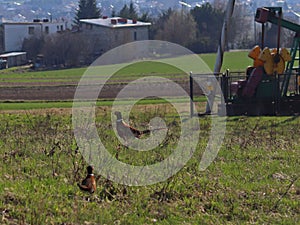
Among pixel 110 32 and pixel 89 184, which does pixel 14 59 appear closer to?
pixel 110 32

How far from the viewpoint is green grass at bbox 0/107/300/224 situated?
7.46 metres

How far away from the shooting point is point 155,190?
8.62 m

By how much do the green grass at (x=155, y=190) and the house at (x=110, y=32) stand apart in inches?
3104

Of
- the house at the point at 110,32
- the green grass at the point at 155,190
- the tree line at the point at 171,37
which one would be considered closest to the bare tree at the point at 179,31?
the tree line at the point at 171,37

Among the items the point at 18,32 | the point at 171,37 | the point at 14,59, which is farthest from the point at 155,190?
the point at 18,32

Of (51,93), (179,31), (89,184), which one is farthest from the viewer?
(179,31)

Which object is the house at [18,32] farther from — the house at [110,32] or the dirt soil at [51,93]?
the dirt soil at [51,93]

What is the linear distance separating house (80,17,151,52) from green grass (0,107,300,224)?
3104 inches

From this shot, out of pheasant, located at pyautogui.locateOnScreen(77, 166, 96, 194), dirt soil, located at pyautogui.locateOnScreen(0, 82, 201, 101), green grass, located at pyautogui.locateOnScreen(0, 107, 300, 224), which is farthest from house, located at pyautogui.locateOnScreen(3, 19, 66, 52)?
pheasant, located at pyautogui.locateOnScreen(77, 166, 96, 194)

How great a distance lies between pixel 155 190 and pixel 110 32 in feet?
274

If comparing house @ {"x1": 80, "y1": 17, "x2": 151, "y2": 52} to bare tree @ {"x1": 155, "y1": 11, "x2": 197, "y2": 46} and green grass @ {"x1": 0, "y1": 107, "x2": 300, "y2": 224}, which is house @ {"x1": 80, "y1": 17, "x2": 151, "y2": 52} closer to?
bare tree @ {"x1": 155, "y1": 11, "x2": 197, "y2": 46}

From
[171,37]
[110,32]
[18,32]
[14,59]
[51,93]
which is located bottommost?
[14,59]

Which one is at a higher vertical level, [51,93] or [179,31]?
[179,31]

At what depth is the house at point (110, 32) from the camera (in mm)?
90875
